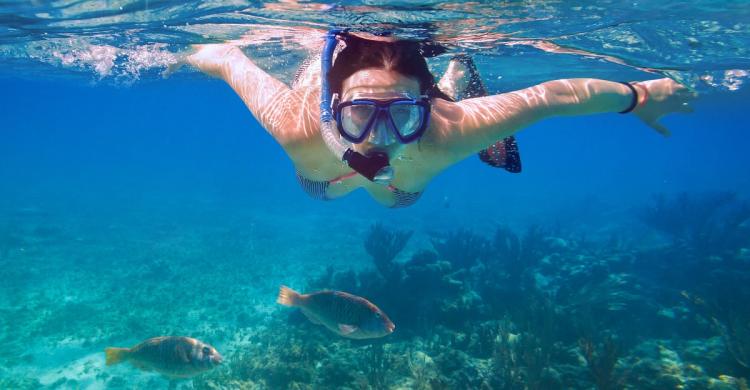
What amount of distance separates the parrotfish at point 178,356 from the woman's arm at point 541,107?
3985 millimetres

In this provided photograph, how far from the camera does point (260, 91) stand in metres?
3.97

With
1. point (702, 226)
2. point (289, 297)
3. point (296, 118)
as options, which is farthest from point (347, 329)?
point (702, 226)

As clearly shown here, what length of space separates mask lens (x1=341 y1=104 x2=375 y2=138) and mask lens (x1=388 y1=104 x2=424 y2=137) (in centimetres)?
16

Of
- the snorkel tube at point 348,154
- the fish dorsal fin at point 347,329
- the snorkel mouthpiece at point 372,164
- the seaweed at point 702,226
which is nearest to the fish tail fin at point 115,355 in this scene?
the fish dorsal fin at point 347,329

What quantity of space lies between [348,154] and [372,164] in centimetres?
19

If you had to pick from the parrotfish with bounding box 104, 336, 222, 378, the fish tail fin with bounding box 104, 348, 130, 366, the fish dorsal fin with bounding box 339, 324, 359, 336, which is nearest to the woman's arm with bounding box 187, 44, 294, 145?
the fish dorsal fin with bounding box 339, 324, 359, 336

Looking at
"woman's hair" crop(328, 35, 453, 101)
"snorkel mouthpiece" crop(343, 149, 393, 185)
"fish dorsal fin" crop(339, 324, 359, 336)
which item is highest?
"woman's hair" crop(328, 35, 453, 101)

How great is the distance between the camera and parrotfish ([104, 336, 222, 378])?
514 cm

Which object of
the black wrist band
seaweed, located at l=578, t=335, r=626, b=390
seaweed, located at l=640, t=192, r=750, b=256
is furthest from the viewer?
seaweed, located at l=640, t=192, r=750, b=256

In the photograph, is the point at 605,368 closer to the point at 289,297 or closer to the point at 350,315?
the point at 350,315

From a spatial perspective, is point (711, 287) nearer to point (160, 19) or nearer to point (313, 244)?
point (313, 244)

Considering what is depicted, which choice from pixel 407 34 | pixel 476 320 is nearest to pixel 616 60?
pixel 407 34

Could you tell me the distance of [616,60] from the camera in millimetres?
13719

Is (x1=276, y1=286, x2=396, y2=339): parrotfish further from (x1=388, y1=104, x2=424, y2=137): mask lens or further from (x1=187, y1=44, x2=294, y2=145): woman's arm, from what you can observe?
(x1=388, y1=104, x2=424, y2=137): mask lens
